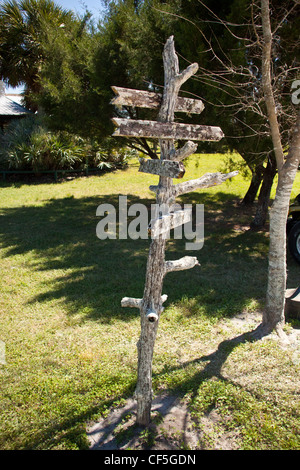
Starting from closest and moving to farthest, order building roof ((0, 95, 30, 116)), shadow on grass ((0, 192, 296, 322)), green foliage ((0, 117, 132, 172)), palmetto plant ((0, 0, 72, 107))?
shadow on grass ((0, 192, 296, 322)) < green foliage ((0, 117, 132, 172)) < palmetto plant ((0, 0, 72, 107)) < building roof ((0, 95, 30, 116))

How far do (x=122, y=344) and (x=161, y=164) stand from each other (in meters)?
2.40

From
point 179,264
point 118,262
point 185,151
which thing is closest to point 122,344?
point 179,264

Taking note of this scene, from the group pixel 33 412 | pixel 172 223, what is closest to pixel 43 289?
pixel 33 412

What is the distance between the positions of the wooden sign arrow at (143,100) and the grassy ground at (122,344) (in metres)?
2.59

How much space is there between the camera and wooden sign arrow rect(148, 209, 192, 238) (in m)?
2.47

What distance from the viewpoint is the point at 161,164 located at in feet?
8.70

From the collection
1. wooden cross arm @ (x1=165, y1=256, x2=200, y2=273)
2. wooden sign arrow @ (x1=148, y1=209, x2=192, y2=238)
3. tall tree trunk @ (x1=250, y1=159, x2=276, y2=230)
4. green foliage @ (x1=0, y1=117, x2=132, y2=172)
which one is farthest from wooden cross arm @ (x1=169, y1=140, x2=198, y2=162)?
green foliage @ (x1=0, y1=117, x2=132, y2=172)

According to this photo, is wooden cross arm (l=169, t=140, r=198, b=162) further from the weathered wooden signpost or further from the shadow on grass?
the shadow on grass

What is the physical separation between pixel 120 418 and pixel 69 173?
1445 cm

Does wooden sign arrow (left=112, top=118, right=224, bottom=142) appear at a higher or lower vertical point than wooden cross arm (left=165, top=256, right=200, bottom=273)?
higher

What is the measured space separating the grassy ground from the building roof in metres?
13.0

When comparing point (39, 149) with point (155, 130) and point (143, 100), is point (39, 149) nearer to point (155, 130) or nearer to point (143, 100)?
point (143, 100)
